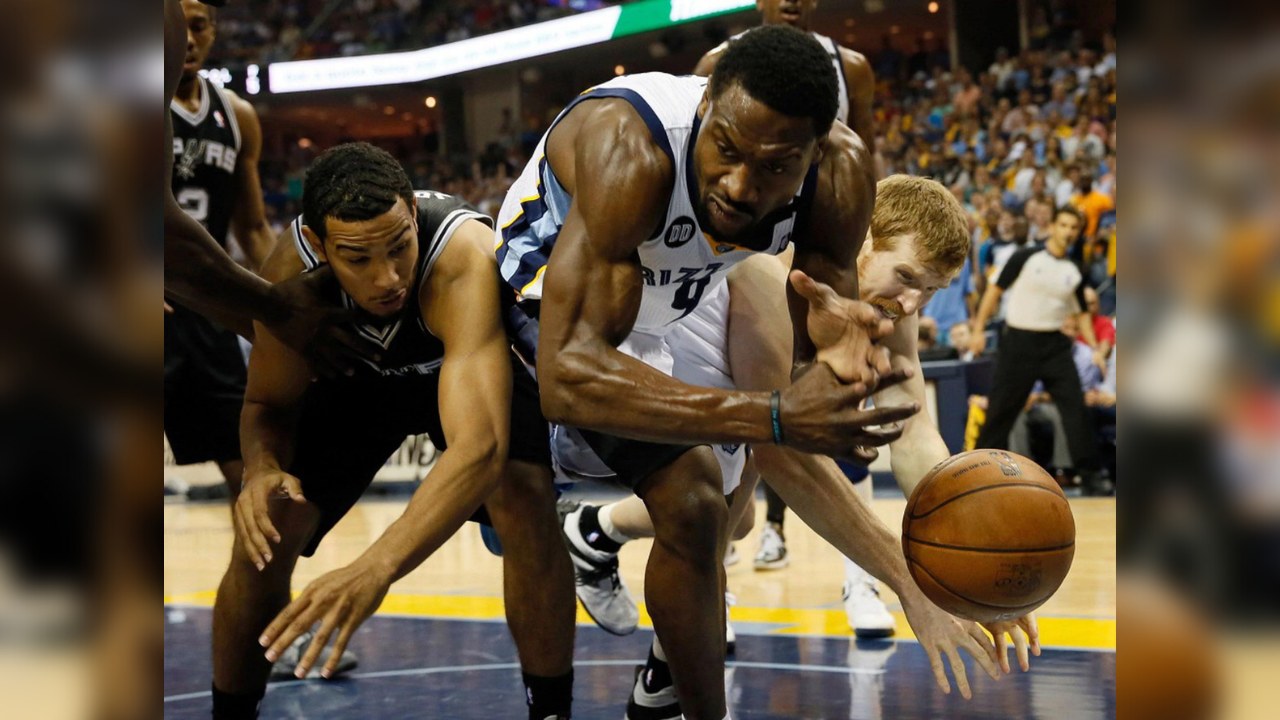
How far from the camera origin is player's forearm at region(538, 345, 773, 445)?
2543 mm

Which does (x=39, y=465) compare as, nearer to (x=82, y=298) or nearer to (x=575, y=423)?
(x=82, y=298)

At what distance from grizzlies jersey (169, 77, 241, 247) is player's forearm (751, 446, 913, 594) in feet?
8.56

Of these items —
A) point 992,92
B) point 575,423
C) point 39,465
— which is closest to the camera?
point 39,465

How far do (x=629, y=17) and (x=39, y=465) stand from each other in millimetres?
20632

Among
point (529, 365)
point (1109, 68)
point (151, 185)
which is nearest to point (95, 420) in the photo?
point (151, 185)

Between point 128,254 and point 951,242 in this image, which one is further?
point 951,242

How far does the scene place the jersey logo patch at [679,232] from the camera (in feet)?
9.52

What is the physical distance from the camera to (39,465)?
2.33 ft

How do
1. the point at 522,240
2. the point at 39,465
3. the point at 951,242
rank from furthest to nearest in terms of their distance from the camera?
the point at 951,242
the point at 522,240
the point at 39,465

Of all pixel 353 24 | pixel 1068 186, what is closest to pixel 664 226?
pixel 1068 186

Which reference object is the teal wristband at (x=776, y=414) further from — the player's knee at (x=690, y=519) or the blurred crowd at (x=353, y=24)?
the blurred crowd at (x=353, y=24)

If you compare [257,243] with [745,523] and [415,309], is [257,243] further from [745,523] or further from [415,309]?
[745,523]

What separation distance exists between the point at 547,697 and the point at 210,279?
1432 millimetres

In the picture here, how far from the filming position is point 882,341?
3830 millimetres
